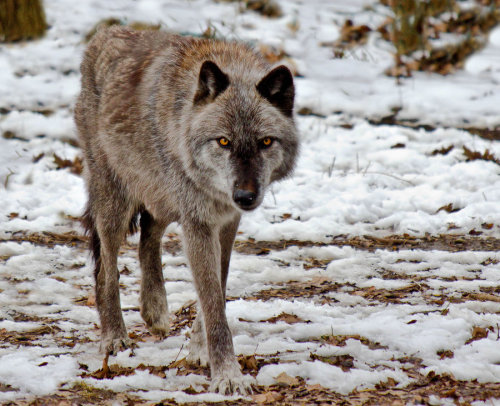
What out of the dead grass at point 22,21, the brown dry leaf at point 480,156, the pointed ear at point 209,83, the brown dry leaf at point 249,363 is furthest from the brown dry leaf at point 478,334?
the dead grass at point 22,21

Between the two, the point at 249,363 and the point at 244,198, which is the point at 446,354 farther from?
the point at 244,198

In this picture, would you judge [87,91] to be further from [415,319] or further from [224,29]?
[224,29]

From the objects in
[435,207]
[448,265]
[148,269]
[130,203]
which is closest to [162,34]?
[130,203]

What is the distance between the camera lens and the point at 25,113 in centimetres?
976

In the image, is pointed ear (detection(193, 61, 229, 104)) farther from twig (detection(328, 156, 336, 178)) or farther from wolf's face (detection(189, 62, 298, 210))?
twig (detection(328, 156, 336, 178))

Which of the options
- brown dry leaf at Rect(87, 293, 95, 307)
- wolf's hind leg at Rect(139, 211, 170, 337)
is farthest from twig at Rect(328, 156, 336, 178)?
brown dry leaf at Rect(87, 293, 95, 307)

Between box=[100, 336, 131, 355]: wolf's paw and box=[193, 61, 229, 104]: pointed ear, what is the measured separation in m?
1.82

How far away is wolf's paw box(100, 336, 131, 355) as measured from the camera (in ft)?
15.1

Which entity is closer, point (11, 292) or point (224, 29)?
point (11, 292)

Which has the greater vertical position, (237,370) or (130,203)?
(130,203)

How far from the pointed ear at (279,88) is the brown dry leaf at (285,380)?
174 cm

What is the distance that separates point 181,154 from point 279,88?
0.80 metres

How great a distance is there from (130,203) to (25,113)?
5331 mm

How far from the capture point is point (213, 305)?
164 inches
